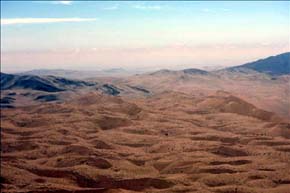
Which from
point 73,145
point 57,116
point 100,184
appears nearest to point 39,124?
point 57,116

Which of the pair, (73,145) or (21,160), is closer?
(21,160)

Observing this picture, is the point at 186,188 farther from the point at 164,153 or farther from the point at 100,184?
the point at 164,153

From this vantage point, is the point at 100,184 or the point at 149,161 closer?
the point at 100,184

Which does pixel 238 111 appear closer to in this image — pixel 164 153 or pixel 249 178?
pixel 164 153

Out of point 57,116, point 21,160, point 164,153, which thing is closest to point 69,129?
point 57,116

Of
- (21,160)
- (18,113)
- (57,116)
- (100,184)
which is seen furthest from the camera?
(18,113)

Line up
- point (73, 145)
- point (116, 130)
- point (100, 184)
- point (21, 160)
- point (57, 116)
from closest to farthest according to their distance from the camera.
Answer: point (100, 184) < point (21, 160) < point (73, 145) < point (116, 130) < point (57, 116)
